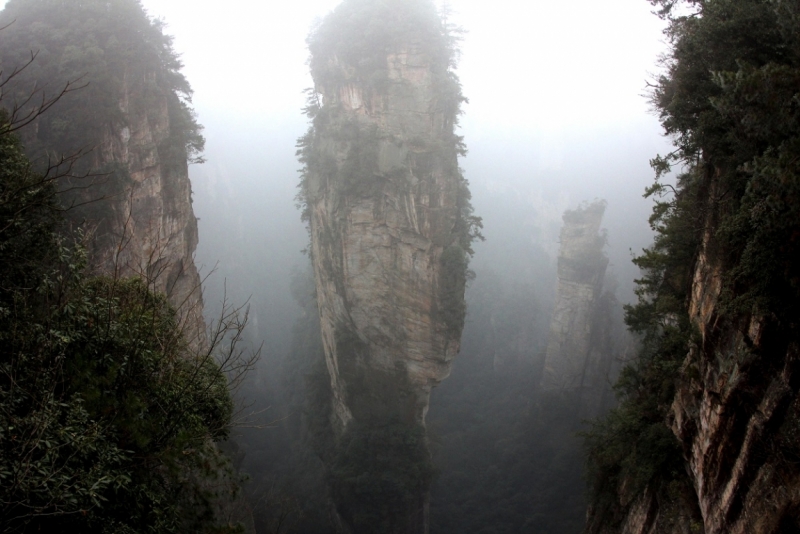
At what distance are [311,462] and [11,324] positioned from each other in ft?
66.6

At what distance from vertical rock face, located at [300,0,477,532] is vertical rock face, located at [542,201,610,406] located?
45.7 ft

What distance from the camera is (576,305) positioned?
99.8 ft

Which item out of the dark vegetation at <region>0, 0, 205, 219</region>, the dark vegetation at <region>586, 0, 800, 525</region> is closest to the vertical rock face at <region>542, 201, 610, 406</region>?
the dark vegetation at <region>586, 0, 800, 525</region>

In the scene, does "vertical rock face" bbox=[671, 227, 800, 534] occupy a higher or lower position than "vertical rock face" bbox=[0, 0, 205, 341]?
lower

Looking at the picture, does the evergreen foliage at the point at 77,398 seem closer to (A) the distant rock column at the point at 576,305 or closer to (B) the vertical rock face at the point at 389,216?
(B) the vertical rock face at the point at 389,216

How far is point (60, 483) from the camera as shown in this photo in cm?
362

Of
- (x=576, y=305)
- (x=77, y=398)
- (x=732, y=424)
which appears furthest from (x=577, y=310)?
(x=77, y=398)

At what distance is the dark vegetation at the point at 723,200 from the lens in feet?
13.5

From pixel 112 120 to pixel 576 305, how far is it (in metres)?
27.0

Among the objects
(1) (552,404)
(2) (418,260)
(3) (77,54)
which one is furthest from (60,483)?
(1) (552,404)

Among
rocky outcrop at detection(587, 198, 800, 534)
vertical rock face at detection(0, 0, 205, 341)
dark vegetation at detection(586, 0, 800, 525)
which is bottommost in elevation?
rocky outcrop at detection(587, 198, 800, 534)

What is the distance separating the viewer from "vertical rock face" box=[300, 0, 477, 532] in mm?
17219

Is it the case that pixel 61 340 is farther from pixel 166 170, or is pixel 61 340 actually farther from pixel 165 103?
pixel 165 103

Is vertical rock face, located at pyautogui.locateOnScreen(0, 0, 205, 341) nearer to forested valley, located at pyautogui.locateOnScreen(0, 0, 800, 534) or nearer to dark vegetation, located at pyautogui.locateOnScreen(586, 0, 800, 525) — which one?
forested valley, located at pyautogui.locateOnScreen(0, 0, 800, 534)
